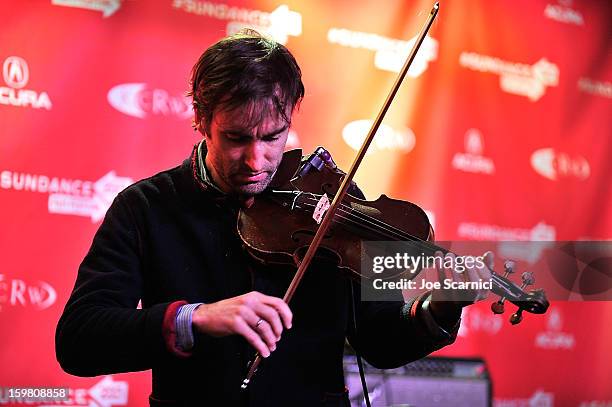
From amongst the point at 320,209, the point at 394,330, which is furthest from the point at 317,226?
the point at 394,330

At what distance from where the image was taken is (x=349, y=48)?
10.6ft

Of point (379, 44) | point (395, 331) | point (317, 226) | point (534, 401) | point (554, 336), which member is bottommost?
point (534, 401)

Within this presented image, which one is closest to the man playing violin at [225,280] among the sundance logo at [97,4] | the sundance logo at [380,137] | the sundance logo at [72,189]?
the sundance logo at [72,189]

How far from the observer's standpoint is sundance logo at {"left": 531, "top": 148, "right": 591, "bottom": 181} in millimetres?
3605

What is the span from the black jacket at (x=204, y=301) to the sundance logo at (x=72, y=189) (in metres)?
1.20

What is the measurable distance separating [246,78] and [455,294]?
1.97 feet

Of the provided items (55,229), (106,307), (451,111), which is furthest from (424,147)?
(106,307)

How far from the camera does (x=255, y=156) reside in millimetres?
1514

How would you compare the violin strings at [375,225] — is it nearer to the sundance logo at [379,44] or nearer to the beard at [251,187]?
the beard at [251,187]

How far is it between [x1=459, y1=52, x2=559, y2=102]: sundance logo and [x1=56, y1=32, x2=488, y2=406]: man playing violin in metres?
2.05

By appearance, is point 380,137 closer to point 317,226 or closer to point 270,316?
point 317,226

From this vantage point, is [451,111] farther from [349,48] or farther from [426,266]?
[426,266]

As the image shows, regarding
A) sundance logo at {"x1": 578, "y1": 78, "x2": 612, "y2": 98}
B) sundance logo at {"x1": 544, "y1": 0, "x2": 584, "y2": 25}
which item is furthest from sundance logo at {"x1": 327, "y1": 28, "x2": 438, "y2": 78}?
sundance logo at {"x1": 578, "y1": 78, "x2": 612, "y2": 98}

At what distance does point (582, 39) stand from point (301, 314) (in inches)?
110
